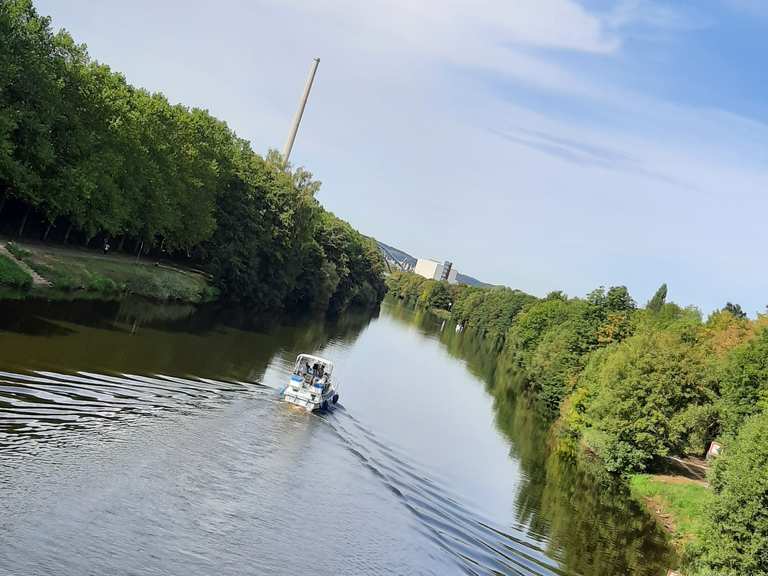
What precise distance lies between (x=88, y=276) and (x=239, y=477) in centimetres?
3568

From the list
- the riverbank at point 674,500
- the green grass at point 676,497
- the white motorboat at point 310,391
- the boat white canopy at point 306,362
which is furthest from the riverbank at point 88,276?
the green grass at point 676,497

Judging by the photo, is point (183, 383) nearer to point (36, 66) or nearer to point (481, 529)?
point (481, 529)

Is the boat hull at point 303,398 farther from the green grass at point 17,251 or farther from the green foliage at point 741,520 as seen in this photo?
the green grass at point 17,251

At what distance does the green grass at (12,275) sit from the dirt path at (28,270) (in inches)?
37.6

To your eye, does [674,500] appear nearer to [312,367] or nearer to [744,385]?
[744,385]

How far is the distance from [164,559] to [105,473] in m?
4.56

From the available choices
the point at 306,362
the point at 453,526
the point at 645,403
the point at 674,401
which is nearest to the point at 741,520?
the point at 453,526

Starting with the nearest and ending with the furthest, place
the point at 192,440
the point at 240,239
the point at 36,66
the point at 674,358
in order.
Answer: the point at 192,440, the point at 36,66, the point at 674,358, the point at 240,239

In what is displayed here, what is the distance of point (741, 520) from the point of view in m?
31.0

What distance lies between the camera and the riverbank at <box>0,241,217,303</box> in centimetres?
4622

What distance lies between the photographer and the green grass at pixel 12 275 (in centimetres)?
4406

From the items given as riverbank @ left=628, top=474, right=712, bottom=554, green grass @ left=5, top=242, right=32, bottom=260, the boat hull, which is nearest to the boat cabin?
the boat hull

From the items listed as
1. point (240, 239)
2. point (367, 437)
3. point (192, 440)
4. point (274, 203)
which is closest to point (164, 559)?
point (192, 440)

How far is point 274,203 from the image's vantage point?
93.0 meters
